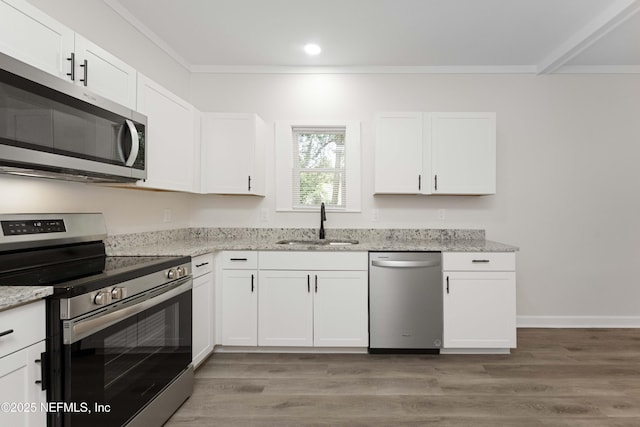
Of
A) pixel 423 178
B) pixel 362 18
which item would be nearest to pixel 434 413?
pixel 423 178

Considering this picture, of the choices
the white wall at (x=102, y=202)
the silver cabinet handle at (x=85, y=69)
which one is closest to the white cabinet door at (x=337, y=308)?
the white wall at (x=102, y=202)

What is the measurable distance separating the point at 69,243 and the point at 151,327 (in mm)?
676

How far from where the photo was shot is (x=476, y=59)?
3430mm

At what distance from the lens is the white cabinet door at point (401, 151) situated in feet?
10.6

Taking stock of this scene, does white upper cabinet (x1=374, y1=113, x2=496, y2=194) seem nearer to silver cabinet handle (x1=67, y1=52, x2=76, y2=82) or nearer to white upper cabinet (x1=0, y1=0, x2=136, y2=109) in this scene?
white upper cabinet (x1=0, y1=0, x2=136, y2=109)

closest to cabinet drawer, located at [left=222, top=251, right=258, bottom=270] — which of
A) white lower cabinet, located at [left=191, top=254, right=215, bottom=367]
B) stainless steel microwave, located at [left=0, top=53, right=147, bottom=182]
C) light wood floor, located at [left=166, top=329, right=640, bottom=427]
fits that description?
white lower cabinet, located at [left=191, top=254, right=215, bottom=367]

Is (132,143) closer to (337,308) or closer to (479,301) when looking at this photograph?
(337,308)

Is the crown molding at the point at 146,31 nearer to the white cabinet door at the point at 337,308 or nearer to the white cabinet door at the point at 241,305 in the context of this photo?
the white cabinet door at the point at 241,305

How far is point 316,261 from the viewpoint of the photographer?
9.62ft

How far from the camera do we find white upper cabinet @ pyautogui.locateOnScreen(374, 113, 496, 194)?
Answer: 321 cm

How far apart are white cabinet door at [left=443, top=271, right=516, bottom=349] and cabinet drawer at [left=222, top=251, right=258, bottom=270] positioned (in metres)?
1.59

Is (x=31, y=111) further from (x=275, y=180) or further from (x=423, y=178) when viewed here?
(x=423, y=178)

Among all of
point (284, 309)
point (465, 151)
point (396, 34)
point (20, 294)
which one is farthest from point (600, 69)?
point (20, 294)

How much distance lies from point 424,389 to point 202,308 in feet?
5.56
